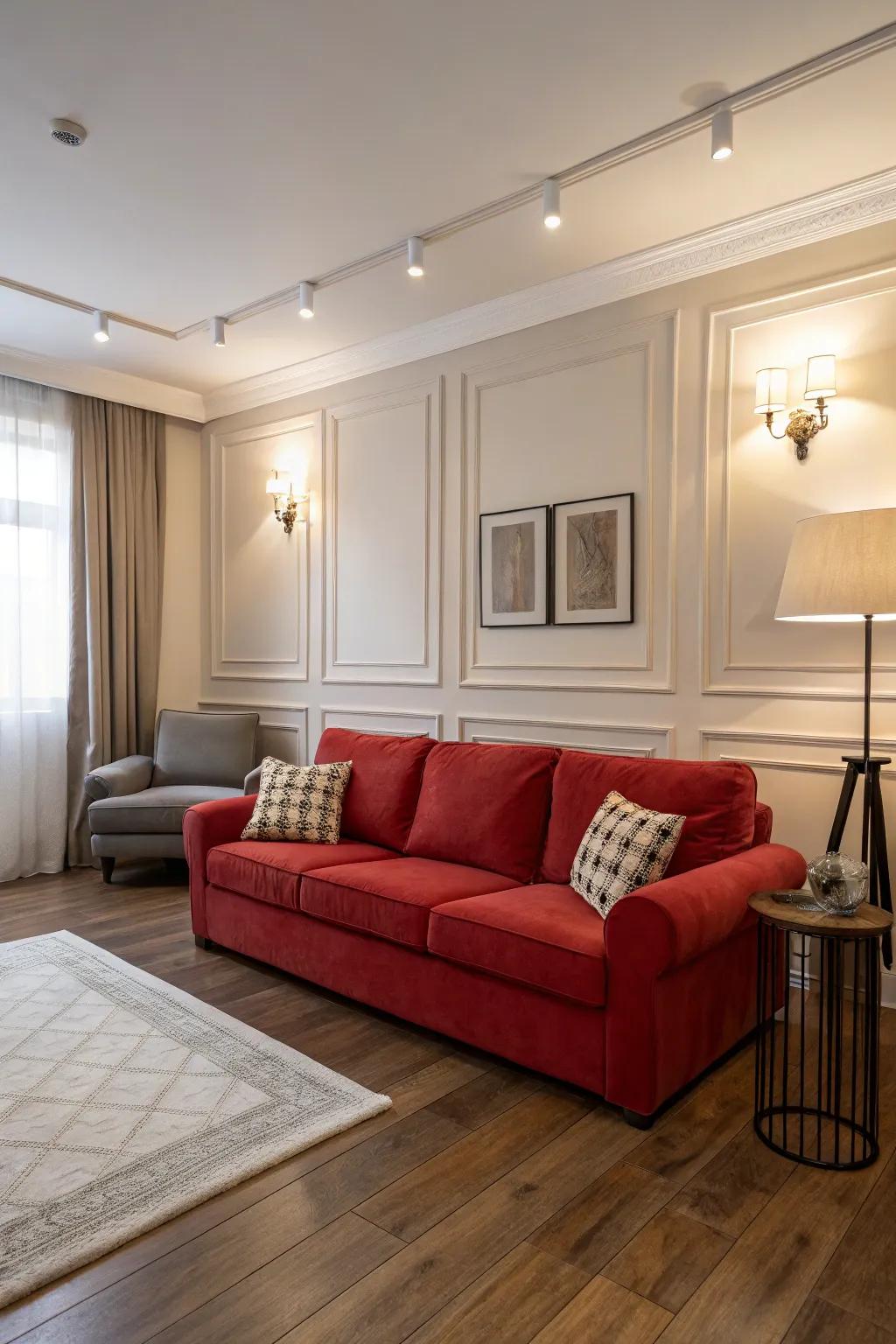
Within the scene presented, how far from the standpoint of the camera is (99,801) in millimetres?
4750

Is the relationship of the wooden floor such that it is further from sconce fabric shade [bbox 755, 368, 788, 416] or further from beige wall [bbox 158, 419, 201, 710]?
beige wall [bbox 158, 419, 201, 710]

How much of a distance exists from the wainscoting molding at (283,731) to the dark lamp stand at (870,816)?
3072mm

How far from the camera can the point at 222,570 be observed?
572 cm

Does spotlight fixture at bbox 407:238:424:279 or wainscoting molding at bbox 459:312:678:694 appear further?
wainscoting molding at bbox 459:312:678:694

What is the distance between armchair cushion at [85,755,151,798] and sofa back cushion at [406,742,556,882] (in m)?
2.12

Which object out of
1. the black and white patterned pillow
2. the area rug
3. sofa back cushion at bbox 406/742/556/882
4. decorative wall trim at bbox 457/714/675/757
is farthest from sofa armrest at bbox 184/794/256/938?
the black and white patterned pillow

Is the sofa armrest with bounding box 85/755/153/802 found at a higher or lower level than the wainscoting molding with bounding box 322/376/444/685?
lower

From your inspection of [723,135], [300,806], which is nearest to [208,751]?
[300,806]

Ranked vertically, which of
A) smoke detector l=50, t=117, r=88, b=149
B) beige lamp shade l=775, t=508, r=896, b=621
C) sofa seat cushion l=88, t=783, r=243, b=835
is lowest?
sofa seat cushion l=88, t=783, r=243, b=835

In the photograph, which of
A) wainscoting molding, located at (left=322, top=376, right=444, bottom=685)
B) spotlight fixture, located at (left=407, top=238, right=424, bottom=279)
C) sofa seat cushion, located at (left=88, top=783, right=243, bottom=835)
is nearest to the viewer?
spotlight fixture, located at (left=407, top=238, right=424, bottom=279)

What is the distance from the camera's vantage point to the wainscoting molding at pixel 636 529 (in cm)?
359

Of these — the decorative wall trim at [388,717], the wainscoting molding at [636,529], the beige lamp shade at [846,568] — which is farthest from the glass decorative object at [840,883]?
the decorative wall trim at [388,717]

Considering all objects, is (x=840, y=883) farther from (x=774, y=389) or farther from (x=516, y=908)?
(x=774, y=389)

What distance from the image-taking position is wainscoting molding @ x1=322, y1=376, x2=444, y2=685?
4422 mm
